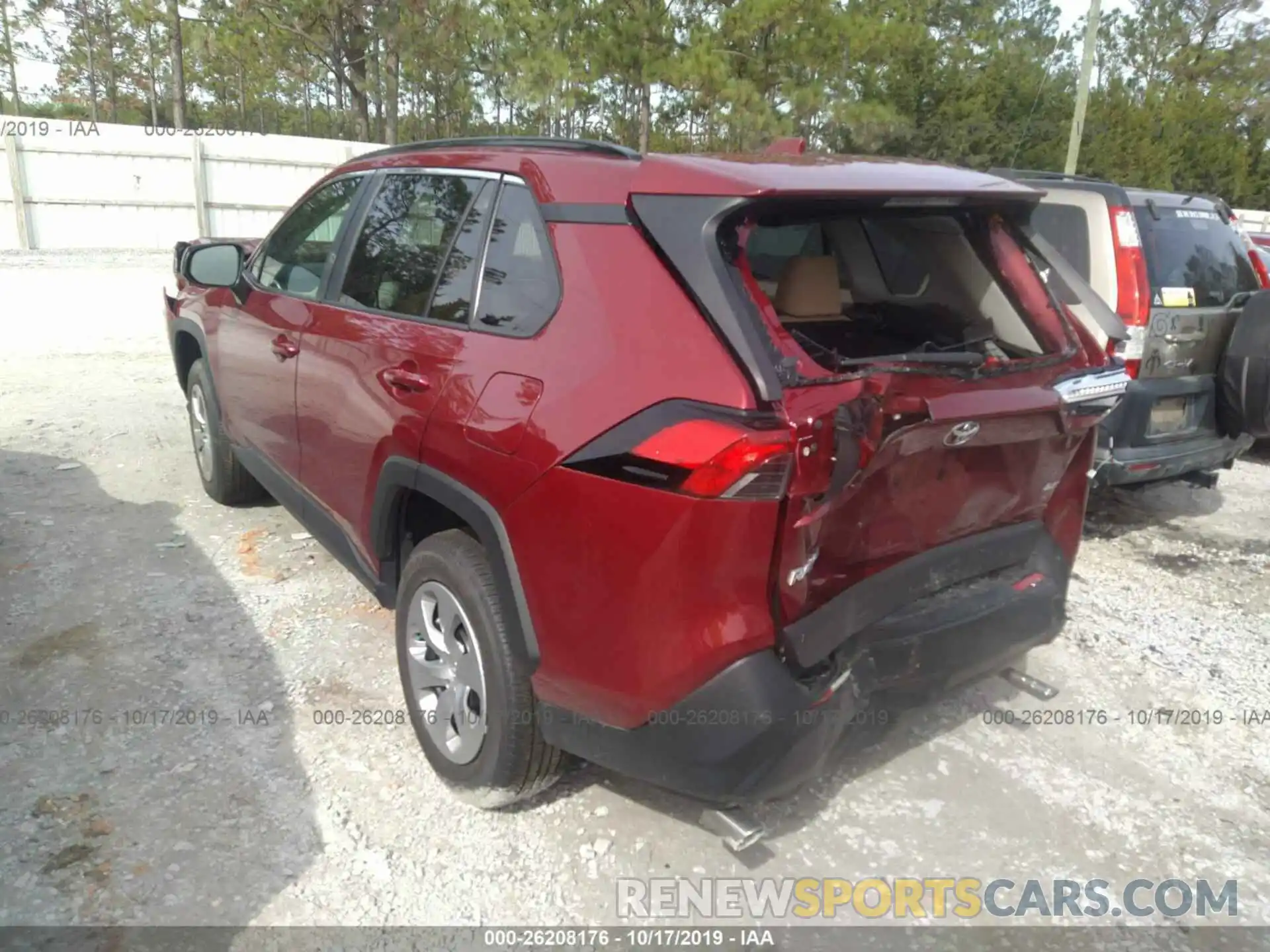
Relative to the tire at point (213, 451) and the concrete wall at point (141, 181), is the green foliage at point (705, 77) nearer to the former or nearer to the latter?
the concrete wall at point (141, 181)

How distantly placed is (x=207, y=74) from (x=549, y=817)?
2797 cm

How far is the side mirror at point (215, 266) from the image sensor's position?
4348 millimetres

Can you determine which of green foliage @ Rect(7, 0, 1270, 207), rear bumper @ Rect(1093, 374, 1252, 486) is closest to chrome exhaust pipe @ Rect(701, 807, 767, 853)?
rear bumper @ Rect(1093, 374, 1252, 486)

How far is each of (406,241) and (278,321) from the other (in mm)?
916

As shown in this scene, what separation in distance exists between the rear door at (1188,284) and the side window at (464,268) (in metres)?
3.54

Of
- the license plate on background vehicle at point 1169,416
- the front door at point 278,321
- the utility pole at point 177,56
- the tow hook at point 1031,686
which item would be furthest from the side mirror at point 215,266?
the utility pole at point 177,56

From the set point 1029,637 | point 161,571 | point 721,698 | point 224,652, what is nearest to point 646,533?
point 721,698

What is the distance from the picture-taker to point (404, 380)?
292 cm

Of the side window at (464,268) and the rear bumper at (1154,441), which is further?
the rear bumper at (1154,441)

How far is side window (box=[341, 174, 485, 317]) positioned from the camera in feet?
10.0

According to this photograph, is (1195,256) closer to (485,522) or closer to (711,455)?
(711,455)

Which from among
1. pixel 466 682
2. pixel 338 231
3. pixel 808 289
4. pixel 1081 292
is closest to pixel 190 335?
pixel 338 231

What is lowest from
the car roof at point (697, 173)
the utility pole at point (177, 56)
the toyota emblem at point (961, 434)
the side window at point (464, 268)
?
the toyota emblem at point (961, 434)

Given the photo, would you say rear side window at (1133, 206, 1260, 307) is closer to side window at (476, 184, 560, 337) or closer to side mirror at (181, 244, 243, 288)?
side window at (476, 184, 560, 337)
